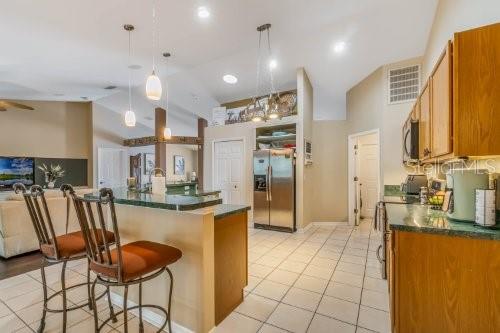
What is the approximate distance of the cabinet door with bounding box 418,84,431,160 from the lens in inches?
83.1

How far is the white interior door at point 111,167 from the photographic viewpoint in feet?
27.0

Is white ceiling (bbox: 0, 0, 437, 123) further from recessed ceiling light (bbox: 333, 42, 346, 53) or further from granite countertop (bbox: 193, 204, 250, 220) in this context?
granite countertop (bbox: 193, 204, 250, 220)

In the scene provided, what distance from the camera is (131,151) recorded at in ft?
31.9

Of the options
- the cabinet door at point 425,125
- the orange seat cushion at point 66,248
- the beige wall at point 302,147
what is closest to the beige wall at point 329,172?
the beige wall at point 302,147

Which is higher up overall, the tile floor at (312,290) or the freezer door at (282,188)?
the freezer door at (282,188)

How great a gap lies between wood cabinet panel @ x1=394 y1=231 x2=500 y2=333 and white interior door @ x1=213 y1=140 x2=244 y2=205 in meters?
4.23

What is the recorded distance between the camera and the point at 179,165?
12.7 metres

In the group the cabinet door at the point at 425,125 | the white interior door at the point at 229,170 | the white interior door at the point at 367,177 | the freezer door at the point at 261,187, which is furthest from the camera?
the white interior door at the point at 367,177

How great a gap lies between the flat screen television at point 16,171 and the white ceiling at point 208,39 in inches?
77.7

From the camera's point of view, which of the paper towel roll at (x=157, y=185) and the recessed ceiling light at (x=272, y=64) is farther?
the recessed ceiling light at (x=272, y=64)

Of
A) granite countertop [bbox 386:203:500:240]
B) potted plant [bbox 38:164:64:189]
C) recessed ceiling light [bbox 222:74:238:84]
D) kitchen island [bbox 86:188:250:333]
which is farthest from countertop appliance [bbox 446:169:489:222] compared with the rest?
potted plant [bbox 38:164:64:189]

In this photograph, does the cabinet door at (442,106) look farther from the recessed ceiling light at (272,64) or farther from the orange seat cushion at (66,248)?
the recessed ceiling light at (272,64)

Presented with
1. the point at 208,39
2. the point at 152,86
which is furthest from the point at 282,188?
the point at 152,86

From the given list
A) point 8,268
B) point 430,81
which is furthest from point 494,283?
point 8,268
